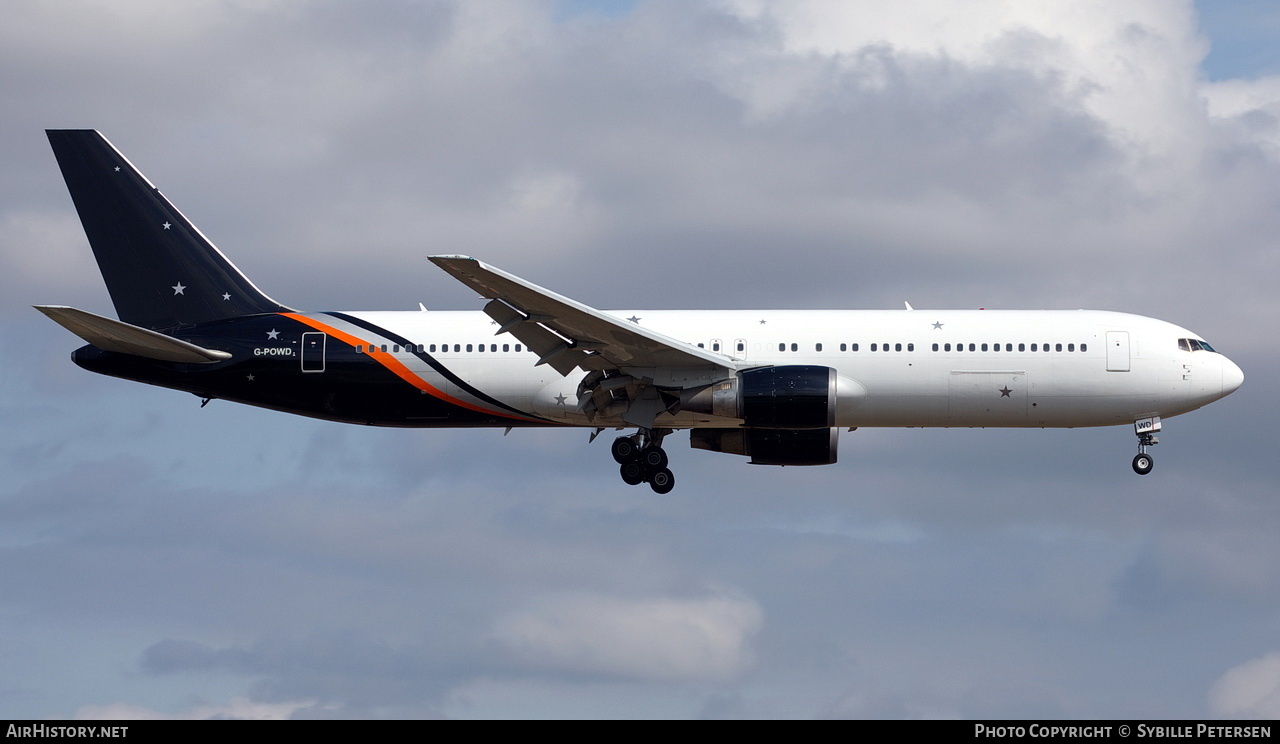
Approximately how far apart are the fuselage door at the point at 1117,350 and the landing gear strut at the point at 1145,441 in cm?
182

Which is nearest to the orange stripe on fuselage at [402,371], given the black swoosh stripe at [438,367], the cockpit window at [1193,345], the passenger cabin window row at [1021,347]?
the black swoosh stripe at [438,367]

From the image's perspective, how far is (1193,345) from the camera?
137 ft

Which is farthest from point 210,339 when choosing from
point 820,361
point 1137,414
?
point 1137,414

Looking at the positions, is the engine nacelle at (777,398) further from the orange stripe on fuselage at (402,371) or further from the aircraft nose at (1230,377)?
the aircraft nose at (1230,377)

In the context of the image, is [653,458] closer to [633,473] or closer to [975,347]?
[633,473]

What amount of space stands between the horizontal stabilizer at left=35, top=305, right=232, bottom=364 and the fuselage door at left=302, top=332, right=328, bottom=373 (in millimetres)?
2163

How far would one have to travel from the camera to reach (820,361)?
134 feet

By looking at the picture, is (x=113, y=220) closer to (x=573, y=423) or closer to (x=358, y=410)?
(x=358, y=410)

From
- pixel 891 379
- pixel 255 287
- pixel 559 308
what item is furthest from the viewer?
pixel 255 287

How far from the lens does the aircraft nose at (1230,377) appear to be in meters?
41.6

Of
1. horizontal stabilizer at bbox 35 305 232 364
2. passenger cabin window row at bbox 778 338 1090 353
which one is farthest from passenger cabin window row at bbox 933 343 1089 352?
horizontal stabilizer at bbox 35 305 232 364

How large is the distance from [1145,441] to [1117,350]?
278 cm

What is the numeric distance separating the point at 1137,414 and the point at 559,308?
16.2 meters

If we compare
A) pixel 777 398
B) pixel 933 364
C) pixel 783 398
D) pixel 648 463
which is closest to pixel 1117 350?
pixel 933 364
